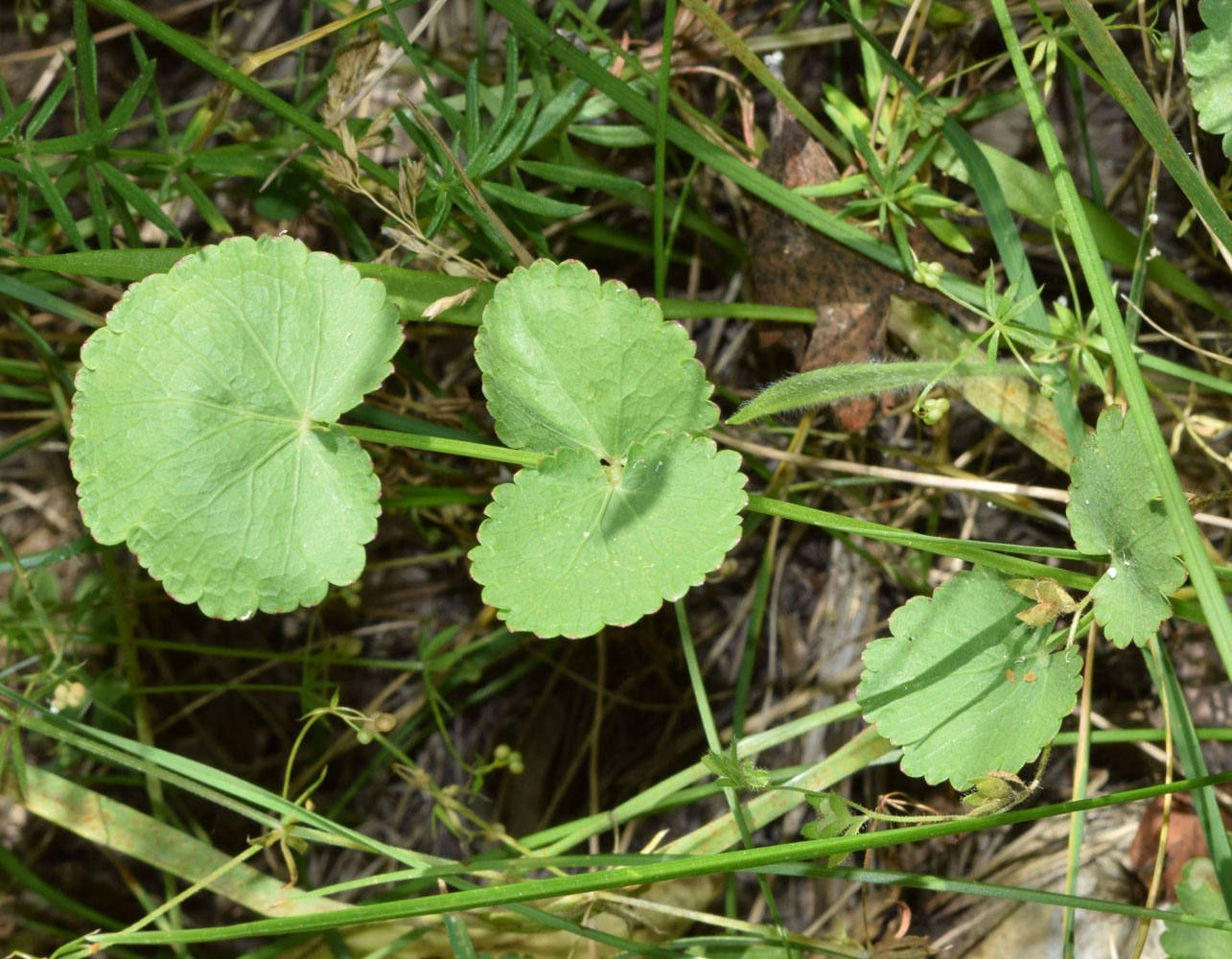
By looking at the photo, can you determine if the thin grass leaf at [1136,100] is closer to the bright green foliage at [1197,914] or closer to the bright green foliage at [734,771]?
the bright green foliage at [734,771]

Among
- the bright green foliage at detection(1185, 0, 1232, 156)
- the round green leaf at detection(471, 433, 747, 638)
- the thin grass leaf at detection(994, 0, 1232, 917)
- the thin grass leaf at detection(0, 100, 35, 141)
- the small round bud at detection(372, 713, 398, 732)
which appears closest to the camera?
the thin grass leaf at detection(994, 0, 1232, 917)

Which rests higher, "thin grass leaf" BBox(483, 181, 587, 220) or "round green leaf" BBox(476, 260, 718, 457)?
"thin grass leaf" BBox(483, 181, 587, 220)

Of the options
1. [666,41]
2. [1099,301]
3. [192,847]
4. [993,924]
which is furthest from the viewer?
[993,924]

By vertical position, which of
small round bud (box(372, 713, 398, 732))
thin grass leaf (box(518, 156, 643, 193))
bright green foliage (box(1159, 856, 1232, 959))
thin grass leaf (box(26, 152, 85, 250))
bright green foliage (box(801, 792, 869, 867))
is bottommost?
bright green foliage (box(1159, 856, 1232, 959))

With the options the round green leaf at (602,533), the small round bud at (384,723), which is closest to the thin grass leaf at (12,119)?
the round green leaf at (602,533)

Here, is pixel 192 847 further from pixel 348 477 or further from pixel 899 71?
pixel 899 71

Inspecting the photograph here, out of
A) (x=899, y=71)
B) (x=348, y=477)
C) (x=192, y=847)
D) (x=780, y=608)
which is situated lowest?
(x=192, y=847)

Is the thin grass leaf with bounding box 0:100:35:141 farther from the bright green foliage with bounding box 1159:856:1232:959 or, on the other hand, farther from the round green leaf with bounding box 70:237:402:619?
the bright green foliage with bounding box 1159:856:1232:959

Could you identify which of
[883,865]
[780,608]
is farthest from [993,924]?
[780,608]

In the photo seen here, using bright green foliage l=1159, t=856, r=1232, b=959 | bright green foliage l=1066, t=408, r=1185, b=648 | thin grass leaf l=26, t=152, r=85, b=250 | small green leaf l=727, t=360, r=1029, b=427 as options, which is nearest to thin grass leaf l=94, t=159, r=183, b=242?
thin grass leaf l=26, t=152, r=85, b=250
